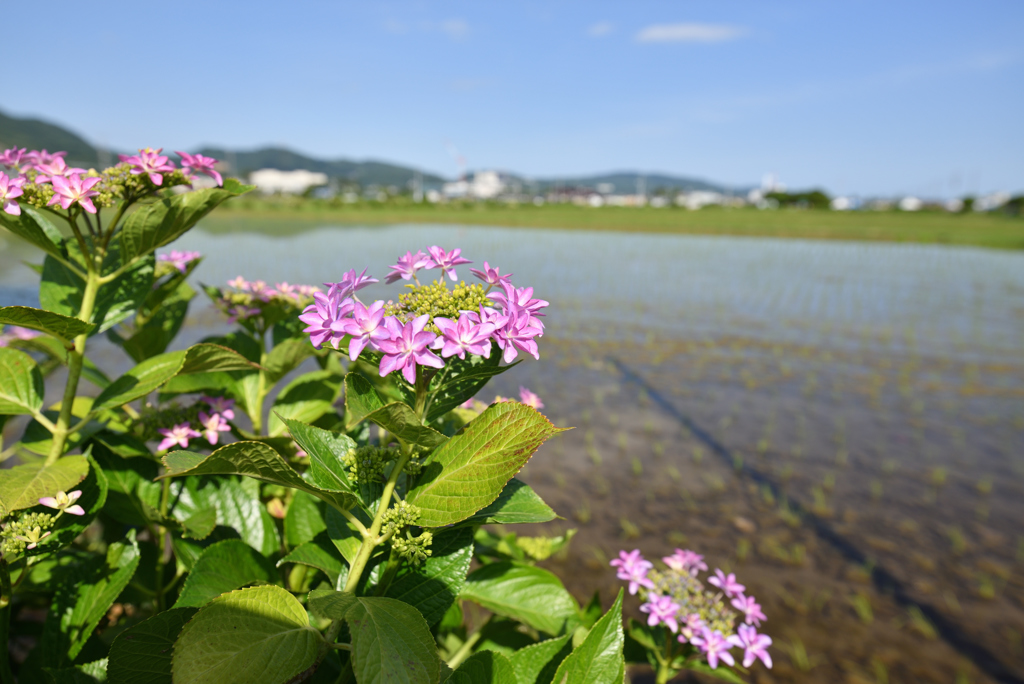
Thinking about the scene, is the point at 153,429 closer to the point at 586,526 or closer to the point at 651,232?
the point at 586,526

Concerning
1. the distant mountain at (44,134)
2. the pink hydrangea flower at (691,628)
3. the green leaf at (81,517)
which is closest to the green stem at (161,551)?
the green leaf at (81,517)

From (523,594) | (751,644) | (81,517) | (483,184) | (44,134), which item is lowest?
(751,644)

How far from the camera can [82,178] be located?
107 centimetres

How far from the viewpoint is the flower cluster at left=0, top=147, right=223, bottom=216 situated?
0.99 metres

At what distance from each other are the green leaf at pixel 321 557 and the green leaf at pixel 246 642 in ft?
0.38

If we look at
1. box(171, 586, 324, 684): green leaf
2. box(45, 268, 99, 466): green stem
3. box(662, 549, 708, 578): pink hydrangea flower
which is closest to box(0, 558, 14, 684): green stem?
box(45, 268, 99, 466): green stem

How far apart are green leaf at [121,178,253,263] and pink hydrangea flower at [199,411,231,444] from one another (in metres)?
0.39

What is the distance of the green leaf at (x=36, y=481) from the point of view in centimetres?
88

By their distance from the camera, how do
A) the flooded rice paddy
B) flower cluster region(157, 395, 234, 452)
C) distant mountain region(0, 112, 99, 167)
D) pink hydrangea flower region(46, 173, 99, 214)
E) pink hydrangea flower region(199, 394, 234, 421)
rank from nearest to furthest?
pink hydrangea flower region(46, 173, 99, 214) → flower cluster region(157, 395, 234, 452) → pink hydrangea flower region(199, 394, 234, 421) → the flooded rice paddy → distant mountain region(0, 112, 99, 167)

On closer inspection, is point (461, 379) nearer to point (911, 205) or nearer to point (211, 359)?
point (211, 359)

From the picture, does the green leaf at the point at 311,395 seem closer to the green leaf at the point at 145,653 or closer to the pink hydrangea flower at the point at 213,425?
the pink hydrangea flower at the point at 213,425

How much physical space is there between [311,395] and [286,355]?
14cm

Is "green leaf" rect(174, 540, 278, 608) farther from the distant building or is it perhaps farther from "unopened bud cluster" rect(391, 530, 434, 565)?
the distant building

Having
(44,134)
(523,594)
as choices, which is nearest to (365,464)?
(523,594)
